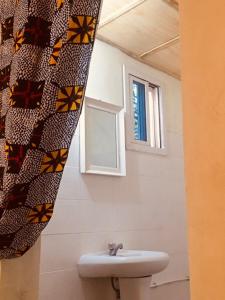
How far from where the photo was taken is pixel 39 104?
3.46 feet

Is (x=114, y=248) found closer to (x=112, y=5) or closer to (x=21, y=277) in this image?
(x=21, y=277)

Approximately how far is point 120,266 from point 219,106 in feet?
5.22

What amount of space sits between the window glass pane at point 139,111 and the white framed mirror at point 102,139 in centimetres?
21

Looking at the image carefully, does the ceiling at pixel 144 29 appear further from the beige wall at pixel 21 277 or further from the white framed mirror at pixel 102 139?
the beige wall at pixel 21 277

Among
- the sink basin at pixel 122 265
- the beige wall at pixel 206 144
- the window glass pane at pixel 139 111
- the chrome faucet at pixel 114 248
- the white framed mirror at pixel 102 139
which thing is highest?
the window glass pane at pixel 139 111

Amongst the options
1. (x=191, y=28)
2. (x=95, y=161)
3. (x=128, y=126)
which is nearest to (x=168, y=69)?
(x=128, y=126)

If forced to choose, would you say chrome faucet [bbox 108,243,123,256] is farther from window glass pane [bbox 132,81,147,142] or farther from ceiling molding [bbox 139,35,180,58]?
ceiling molding [bbox 139,35,180,58]

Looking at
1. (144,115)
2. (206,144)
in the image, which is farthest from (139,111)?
(206,144)

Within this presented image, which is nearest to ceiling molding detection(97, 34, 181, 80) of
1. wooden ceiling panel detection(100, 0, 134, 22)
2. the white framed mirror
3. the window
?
the window

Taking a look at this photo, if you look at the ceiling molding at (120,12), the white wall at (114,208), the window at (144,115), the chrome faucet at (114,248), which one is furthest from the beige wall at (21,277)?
the ceiling molding at (120,12)

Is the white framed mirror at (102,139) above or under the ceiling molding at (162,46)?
under

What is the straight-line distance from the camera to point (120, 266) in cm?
197

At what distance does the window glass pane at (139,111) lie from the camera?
2.71 m

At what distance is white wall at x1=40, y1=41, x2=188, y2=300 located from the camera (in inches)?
82.2
